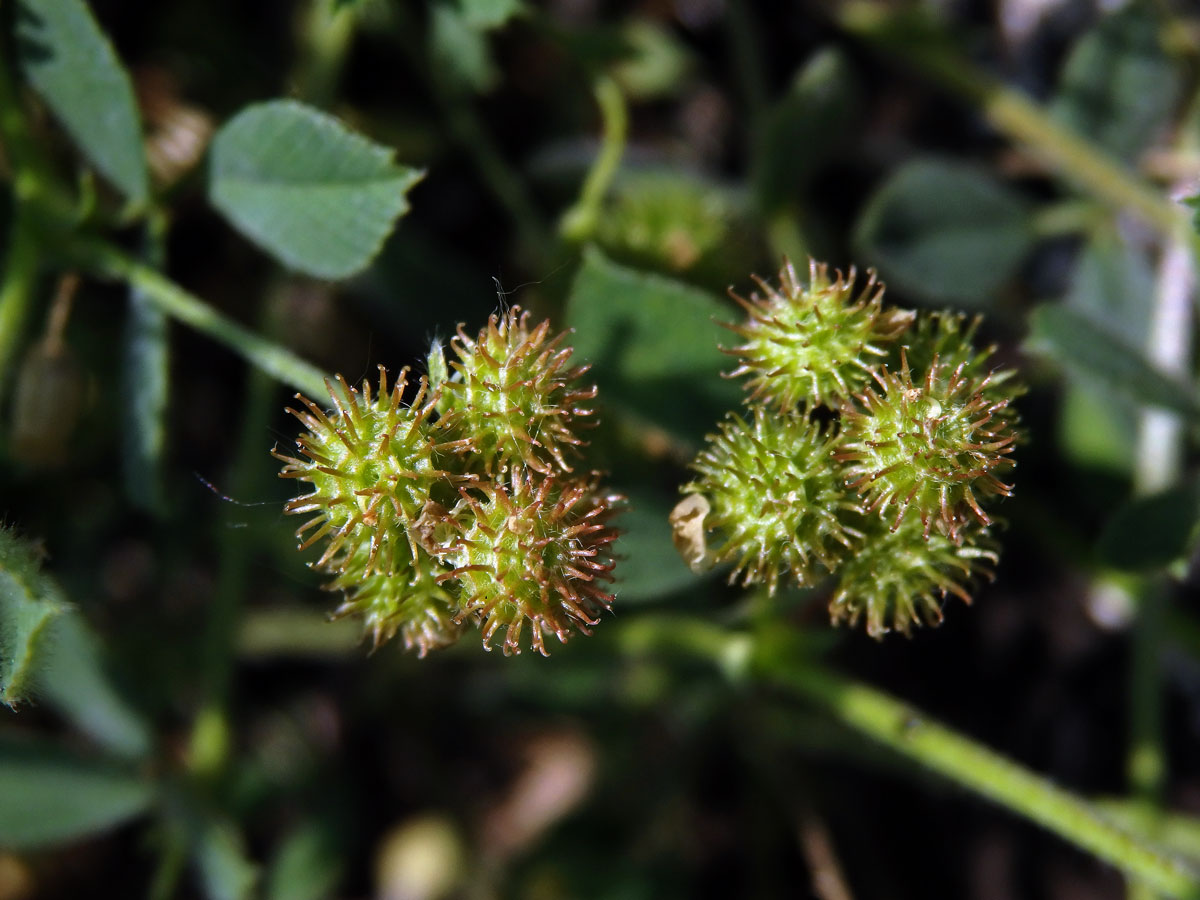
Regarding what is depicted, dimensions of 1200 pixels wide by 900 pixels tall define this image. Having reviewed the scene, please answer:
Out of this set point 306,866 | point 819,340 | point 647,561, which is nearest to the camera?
point 819,340

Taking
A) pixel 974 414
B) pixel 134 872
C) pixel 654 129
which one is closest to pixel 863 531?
pixel 974 414

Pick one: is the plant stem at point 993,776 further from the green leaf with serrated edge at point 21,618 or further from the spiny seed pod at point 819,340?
the green leaf with serrated edge at point 21,618

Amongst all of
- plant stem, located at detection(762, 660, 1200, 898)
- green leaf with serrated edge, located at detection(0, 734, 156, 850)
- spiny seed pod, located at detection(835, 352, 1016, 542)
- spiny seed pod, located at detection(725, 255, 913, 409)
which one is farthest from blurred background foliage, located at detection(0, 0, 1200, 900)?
spiny seed pod, located at detection(835, 352, 1016, 542)

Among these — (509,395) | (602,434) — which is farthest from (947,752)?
(509,395)

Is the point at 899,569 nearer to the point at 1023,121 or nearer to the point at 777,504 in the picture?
the point at 777,504

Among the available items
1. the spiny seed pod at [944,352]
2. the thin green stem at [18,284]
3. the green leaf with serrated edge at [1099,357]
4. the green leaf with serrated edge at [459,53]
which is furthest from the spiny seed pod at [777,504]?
the green leaf with serrated edge at [459,53]

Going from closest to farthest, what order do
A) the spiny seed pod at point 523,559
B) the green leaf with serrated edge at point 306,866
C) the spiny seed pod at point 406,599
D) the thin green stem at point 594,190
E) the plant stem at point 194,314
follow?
1. the spiny seed pod at point 523,559
2. the spiny seed pod at point 406,599
3. the plant stem at point 194,314
4. the thin green stem at point 594,190
5. the green leaf with serrated edge at point 306,866

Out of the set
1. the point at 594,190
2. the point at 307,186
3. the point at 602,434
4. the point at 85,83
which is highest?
the point at 594,190
